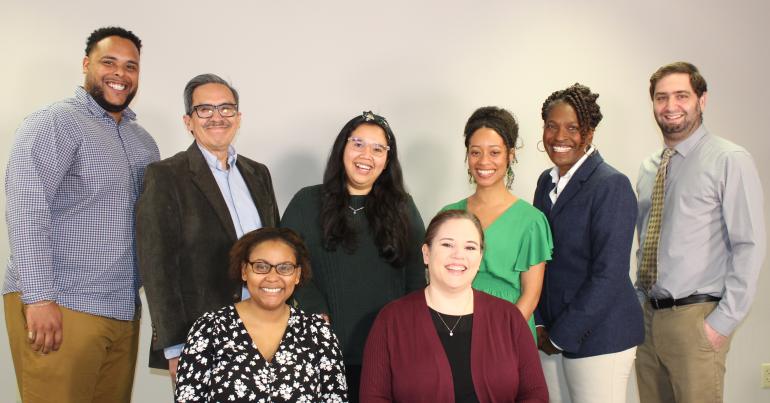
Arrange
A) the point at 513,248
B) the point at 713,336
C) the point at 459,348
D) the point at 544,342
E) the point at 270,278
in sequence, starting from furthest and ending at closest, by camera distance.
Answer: the point at 713,336 < the point at 544,342 < the point at 513,248 < the point at 270,278 < the point at 459,348

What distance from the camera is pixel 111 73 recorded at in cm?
271

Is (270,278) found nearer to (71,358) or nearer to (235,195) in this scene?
(235,195)

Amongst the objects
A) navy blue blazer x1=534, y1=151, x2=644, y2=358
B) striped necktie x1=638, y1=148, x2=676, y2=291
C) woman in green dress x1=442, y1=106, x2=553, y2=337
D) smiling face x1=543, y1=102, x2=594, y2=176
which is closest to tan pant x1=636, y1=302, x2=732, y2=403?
striped necktie x1=638, y1=148, x2=676, y2=291

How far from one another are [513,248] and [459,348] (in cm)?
50

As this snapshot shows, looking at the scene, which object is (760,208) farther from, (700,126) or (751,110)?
(751,110)

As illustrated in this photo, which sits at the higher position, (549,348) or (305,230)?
(305,230)

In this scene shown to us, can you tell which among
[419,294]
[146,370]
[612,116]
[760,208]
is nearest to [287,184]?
[146,370]

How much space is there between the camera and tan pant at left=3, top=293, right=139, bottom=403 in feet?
8.28

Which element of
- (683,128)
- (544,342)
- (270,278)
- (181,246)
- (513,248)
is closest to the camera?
(270,278)

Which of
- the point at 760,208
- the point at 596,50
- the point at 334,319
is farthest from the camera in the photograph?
the point at 596,50

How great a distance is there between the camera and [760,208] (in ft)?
9.31

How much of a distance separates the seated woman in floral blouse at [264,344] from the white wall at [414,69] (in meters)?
1.21

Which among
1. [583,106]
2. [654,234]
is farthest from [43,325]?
[654,234]

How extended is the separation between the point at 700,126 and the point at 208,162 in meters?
2.11
